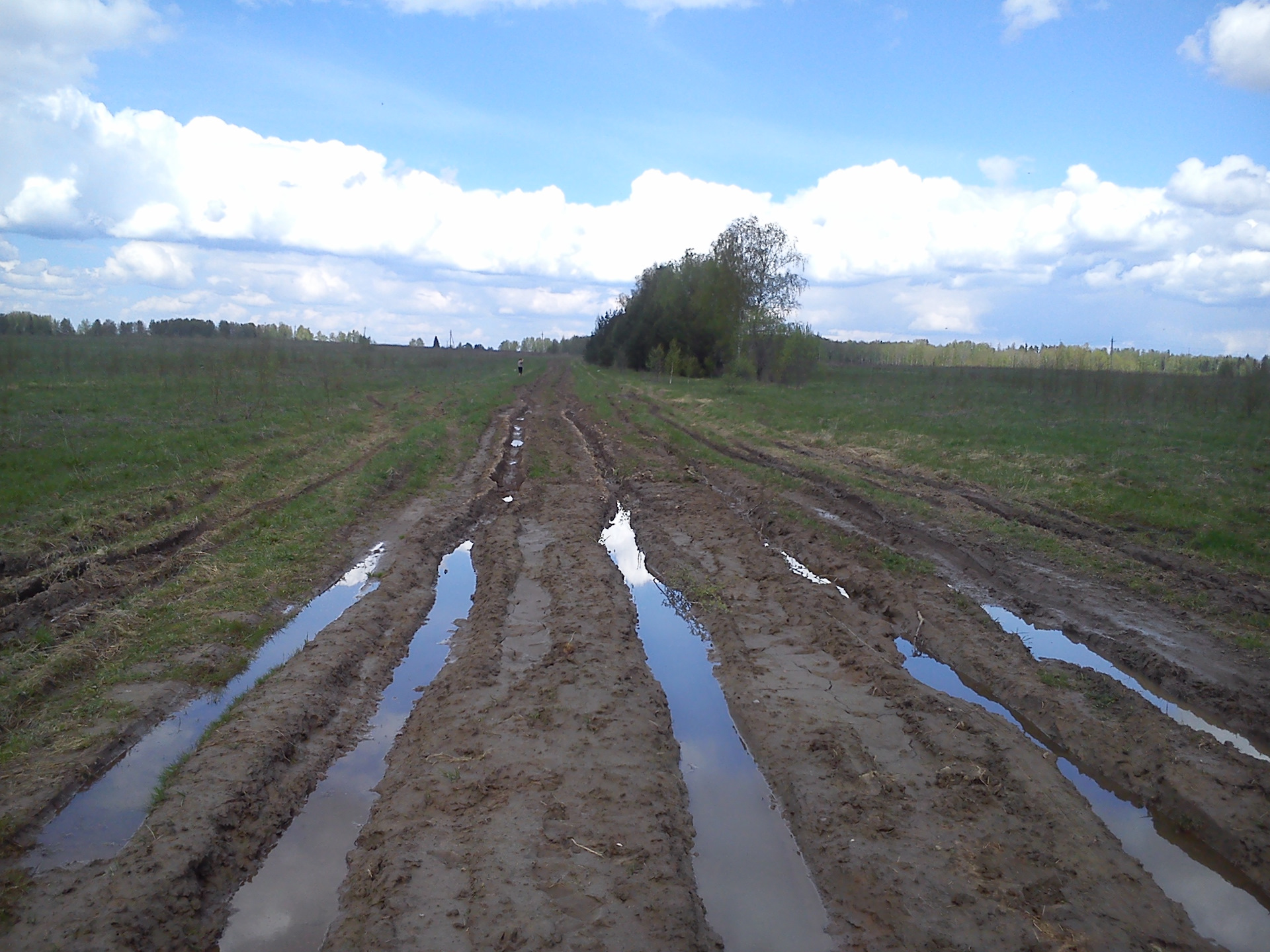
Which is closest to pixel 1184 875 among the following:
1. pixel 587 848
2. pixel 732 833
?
pixel 732 833

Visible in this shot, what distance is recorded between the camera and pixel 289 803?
5.07m

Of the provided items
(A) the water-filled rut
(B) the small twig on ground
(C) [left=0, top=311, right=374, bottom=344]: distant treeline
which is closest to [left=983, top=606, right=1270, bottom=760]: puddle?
(A) the water-filled rut

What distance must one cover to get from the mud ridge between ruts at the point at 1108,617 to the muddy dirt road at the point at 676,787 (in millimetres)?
82

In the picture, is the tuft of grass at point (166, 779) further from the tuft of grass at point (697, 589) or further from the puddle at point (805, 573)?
→ the puddle at point (805, 573)

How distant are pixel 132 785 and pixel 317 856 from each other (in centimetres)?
Answer: 161

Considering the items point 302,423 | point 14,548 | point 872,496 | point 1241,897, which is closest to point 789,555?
point 872,496

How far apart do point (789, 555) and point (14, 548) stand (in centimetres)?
980

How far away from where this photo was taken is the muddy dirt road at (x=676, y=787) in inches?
157

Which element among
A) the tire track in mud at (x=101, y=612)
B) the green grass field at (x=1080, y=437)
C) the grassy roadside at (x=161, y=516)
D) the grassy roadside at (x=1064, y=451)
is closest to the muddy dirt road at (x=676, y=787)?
the tire track in mud at (x=101, y=612)

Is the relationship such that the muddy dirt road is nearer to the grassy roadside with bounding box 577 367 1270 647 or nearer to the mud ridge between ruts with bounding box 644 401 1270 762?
the mud ridge between ruts with bounding box 644 401 1270 762

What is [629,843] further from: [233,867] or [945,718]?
[945,718]

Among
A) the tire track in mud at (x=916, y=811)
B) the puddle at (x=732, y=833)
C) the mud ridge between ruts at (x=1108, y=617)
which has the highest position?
the mud ridge between ruts at (x=1108, y=617)

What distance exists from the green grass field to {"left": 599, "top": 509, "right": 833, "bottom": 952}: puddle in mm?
7705

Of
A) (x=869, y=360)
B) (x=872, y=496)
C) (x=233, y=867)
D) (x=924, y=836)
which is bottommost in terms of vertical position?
(x=233, y=867)
